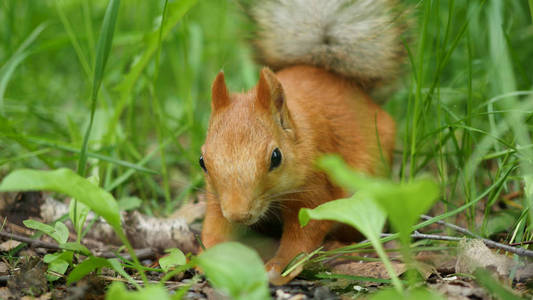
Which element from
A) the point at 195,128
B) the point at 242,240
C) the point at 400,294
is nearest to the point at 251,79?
the point at 195,128

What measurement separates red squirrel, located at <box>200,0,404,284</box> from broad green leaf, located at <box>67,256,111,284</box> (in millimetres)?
373

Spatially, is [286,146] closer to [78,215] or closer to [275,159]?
[275,159]

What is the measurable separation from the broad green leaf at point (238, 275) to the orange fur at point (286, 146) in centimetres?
40

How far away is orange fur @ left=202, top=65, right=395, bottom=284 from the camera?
64.3 inches

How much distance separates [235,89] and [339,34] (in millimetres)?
1284

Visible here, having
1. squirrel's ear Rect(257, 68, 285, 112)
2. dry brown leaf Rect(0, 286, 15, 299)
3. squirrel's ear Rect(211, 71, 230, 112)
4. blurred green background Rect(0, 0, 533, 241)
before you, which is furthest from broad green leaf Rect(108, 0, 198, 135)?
dry brown leaf Rect(0, 286, 15, 299)

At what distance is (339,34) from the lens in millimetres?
2406

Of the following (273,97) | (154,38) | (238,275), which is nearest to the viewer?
(238,275)

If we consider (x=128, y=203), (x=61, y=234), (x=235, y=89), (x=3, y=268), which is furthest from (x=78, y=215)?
(x=235, y=89)

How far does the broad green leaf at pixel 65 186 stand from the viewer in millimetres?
1100

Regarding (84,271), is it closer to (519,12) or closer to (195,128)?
(195,128)

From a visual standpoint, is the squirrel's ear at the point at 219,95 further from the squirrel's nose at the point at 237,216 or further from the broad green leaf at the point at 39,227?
the broad green leaf at the point at 39,227

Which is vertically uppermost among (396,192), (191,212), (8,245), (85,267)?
(396,192)

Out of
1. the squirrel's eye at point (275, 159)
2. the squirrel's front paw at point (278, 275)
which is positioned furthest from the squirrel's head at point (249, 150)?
the squirrel's front paw at point (278, 275)
